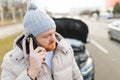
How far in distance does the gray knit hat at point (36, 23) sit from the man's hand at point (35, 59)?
0.12 metres

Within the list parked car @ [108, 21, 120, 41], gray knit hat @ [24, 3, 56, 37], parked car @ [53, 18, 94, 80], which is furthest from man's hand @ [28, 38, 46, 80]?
parked car @ [108, 21, 120, 41]

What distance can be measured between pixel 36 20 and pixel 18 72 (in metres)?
0.43

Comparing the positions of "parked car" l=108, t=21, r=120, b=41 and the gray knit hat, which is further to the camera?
"parked car" l=108, t=21, r=120, b=41

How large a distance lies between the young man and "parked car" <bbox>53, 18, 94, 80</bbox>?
4333 mm

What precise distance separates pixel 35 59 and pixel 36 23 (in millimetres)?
298

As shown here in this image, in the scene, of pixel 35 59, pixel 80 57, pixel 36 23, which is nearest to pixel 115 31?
pixel 80 57

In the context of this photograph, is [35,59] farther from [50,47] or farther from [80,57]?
[80,57]

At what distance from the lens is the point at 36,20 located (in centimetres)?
322

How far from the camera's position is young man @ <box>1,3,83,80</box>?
312 cm

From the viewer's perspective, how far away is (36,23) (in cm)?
321

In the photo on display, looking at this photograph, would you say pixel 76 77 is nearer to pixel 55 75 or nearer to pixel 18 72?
pixel 55 75

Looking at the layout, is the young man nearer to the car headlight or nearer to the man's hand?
the man's hand

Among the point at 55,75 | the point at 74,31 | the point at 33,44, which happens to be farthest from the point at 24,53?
the point at 74,31

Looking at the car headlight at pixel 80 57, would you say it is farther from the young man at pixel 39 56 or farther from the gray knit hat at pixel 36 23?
the gray knit hat at pixel 36 23
